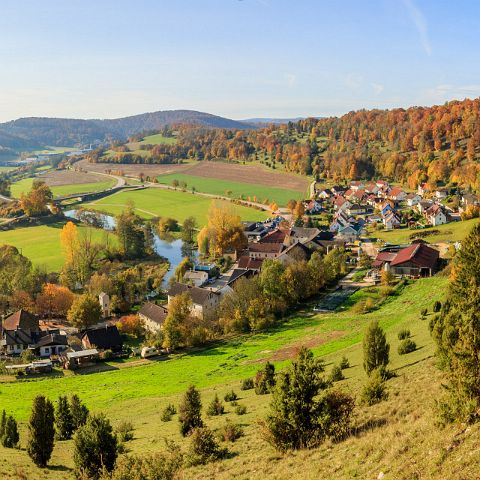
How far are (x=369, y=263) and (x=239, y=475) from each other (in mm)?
47315

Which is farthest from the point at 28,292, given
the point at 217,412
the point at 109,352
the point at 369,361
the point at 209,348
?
the point at 369,361

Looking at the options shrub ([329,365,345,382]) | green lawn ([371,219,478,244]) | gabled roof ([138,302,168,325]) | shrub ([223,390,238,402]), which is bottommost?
gabled roof ([138,302,168,325])

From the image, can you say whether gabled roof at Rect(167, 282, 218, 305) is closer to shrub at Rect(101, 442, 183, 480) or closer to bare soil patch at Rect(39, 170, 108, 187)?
shrub at Rect(101, 442, 183, 480)

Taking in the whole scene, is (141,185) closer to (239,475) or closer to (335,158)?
(335,158)

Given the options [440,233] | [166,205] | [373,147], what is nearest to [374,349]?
[440,233]

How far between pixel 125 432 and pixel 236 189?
113 m

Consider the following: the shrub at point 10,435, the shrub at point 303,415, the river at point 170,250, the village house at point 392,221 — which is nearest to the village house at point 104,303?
the river at point 170,250

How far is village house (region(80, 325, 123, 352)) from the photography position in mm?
44062

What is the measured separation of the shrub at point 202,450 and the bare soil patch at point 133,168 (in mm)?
149262

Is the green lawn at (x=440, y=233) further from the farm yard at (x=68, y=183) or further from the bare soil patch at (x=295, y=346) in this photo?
the farm yard at (x=68, y=183)

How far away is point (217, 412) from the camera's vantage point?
83.1 ft

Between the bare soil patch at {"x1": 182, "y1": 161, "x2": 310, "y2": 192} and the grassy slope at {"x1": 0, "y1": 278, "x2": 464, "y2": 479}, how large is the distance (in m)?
86.8

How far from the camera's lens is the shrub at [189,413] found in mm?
22828

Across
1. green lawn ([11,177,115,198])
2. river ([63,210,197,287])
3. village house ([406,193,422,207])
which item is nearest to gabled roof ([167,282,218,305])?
river ([63,210,197,287])
